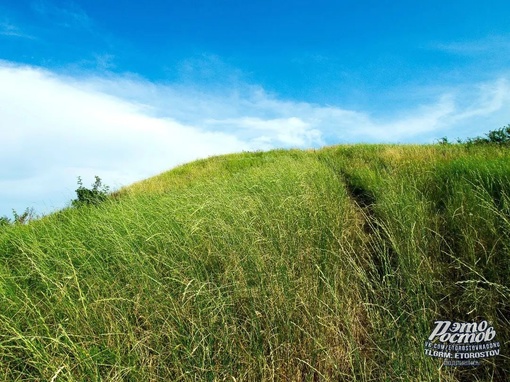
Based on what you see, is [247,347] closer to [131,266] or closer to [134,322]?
[134,322]

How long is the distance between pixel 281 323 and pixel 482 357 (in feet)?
5.01

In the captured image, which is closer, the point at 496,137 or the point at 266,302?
the point at 266,302

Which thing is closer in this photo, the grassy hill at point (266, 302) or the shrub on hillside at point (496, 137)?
the grassy hill at point (266, 302)

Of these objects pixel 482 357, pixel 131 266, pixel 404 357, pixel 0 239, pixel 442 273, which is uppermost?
pixel 0 239

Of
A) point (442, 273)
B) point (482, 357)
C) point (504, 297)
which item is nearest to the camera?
point (482, 357)

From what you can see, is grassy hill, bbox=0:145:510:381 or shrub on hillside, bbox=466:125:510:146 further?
shrub on hillside, bbox=466:125:510:146

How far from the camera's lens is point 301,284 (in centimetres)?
320

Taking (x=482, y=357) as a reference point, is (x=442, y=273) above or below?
above

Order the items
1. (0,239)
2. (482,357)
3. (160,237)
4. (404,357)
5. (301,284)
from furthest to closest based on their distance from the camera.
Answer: (0,239) < (160,237) < (301,284) < (482,357) < (404,357)

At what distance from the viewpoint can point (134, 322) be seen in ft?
10.2

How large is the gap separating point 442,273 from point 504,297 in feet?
1.80

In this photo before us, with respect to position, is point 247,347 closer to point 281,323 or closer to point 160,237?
point 281,323

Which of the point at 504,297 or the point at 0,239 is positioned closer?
the point at 504,297

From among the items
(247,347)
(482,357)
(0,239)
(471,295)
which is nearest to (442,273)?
(471,295)
